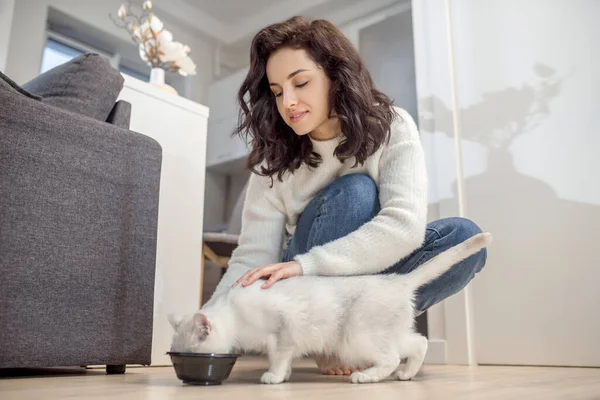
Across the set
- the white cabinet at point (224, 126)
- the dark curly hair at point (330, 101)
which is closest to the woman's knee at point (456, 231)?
the dark curly hair at point (330, 101)

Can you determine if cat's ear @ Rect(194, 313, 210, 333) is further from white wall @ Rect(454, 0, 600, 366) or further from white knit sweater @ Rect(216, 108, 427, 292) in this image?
white wall @ Rect(454, 0, 600, 366)

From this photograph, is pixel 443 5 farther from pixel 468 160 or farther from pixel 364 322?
pixel 364 322

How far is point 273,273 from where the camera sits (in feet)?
3.17

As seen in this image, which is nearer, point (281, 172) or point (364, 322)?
point (364, 322)

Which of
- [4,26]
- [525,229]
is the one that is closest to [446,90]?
[525,229]

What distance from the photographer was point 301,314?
3.05 ft

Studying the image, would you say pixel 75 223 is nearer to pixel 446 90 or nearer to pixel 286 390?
pixel 286 390

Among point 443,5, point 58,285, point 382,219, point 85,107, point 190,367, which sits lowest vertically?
point 190,367

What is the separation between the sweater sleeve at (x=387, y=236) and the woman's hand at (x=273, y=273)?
17 mm

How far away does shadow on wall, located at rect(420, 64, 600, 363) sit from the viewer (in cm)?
171

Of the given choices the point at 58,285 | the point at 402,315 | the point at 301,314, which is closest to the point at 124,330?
the point at 58,285

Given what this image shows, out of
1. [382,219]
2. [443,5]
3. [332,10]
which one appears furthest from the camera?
[332,10]

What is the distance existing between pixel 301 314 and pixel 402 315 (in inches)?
7.4

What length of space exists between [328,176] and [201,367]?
1.74 feet
